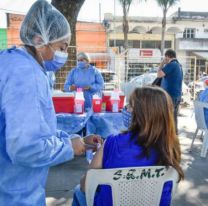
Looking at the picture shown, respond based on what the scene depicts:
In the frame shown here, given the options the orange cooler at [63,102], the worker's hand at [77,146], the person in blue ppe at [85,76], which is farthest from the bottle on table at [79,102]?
the worker's hand at [77,146]

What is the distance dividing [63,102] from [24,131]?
3.02 m

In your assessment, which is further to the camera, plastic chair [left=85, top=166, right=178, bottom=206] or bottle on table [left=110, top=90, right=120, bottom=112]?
bottle on table [left=110, top=90, right=120, bottom=112]

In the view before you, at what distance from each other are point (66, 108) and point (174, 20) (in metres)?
31.7

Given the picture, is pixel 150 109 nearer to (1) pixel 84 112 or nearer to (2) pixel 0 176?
(2) pixel 0 176

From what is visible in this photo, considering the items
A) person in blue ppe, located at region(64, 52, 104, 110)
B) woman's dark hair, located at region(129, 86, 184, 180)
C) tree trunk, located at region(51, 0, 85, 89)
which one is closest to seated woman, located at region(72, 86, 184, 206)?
woman's dark hair, located at region(129, 86, 184, 180)

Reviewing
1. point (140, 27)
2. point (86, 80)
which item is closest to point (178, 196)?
point (86, 80)

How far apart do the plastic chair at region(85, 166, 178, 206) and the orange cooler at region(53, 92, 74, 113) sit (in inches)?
91.9

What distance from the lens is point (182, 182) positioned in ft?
13.5

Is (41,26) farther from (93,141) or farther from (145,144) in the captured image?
(145,144)

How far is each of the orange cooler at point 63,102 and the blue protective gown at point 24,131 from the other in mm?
2734

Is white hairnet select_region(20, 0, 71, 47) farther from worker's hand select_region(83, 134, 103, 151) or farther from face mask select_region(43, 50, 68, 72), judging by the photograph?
worker's hand select_region(83, 134, 103, 151)

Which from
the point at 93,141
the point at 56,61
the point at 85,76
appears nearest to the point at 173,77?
the point at 85,76

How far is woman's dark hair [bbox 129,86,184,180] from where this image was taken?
190 centimetres

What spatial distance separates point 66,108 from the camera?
4.29 metres
